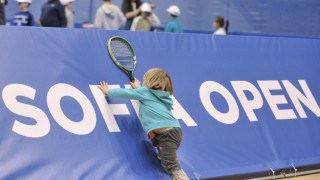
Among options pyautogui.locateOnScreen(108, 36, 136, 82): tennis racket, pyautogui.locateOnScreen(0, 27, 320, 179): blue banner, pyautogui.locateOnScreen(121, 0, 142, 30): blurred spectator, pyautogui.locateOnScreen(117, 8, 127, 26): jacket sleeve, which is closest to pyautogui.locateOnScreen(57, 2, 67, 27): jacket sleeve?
pyautogui.locateOnScreen(117, 8, 127, 26): jacket sleeve

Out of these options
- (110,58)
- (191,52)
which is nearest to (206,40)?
(191,52)

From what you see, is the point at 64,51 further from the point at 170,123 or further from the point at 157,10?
the point at 157,10

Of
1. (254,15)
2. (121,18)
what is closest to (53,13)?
(121,18)

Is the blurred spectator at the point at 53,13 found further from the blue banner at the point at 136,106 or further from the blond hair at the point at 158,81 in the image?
the blond hair at the point at 158,81

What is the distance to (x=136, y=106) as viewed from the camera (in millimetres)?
4750

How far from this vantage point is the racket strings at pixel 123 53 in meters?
4.88

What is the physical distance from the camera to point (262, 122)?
546cm

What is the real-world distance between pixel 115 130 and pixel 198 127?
93 cm

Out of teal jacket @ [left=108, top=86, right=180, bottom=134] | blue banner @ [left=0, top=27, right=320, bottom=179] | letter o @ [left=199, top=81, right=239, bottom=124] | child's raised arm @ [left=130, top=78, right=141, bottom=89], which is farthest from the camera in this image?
letter o @ [left=199, top=81, right=239, bottom=124]

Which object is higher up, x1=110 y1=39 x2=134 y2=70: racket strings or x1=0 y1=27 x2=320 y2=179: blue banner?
x1=110 y1=39 x2=134 y2=70: racket strings

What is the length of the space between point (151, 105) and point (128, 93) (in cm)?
23

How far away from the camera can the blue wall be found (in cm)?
1223

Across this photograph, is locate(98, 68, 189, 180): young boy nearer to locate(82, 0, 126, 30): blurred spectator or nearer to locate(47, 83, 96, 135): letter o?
locate(47, 83, 96, 135): letter o

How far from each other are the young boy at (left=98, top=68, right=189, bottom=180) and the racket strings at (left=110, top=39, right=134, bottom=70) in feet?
1.47
